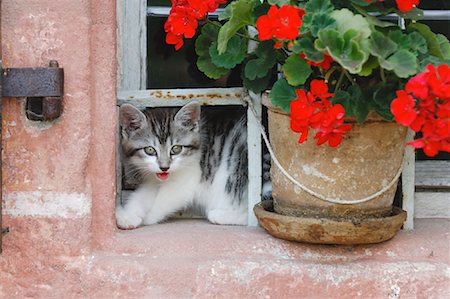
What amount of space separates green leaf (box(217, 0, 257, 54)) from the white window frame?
0.36 metres

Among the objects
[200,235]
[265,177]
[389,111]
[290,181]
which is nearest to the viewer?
[389,111]

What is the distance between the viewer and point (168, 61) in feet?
10.3

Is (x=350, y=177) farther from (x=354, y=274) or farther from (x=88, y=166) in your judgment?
(x=88, y=166)

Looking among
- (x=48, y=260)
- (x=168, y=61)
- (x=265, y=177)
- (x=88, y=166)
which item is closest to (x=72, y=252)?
(x=48, y=260)

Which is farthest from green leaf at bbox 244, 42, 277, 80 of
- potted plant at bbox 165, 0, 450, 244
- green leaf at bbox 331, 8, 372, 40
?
green leaf at bbox 331, 8, 372, 40

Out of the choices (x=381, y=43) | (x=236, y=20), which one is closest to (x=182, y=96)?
(x=236, y=20)

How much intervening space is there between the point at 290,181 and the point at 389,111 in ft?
1.19

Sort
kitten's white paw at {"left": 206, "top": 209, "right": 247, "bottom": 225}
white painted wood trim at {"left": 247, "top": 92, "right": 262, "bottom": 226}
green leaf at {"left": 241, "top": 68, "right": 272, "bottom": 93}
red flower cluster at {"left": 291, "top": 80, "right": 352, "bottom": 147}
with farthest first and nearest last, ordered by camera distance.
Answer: kitten's white paw at {"left": 206, "top": 209, "right": 247, "bottom": 225}
white painted wood trim at {"left": 247, "top": 92, "right": 262, "bottom": 226}
green leaf at {"left": 241, "top": 68, "right": 272, "bottom": 93}
red flower cluster at {"left": 291, "top": 80, "right": 352, "bottom": 147}

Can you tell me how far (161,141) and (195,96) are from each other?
40cm

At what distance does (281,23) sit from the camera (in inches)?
81.4

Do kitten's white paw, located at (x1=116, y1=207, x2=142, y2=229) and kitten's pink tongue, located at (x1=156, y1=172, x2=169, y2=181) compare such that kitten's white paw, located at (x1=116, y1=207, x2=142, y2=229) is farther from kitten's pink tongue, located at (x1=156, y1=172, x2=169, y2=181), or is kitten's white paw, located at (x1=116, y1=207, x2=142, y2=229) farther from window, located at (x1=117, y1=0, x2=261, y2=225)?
kitten's pink tongue, located at (x1=156, y1=172, x2=169, y2=181)

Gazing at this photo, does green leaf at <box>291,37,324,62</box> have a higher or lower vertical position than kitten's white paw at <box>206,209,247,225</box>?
higher

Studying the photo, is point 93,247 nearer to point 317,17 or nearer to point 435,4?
point 317,17

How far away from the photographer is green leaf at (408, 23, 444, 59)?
2.26m
